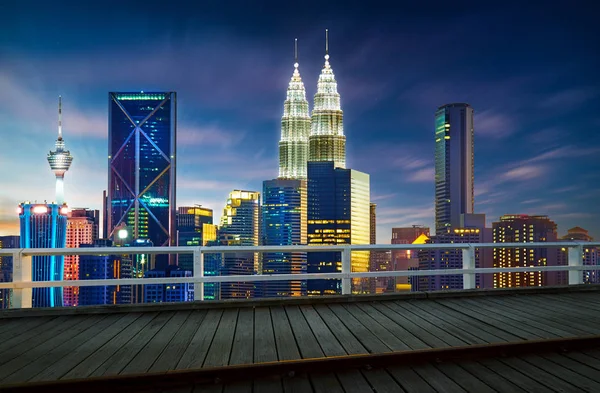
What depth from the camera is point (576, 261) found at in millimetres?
8898

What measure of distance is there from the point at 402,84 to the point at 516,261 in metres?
70.2

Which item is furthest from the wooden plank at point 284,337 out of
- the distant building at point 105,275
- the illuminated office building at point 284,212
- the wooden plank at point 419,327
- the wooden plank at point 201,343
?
the illuminated office building at point 284,212

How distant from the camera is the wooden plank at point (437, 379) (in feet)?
12.0

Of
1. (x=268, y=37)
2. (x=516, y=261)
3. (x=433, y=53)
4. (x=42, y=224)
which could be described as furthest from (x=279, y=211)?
(x=516, y=261)

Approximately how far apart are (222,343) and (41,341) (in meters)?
1.90

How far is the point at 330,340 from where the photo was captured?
4840mm

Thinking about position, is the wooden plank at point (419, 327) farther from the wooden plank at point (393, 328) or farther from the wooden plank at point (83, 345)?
the wooden plank at point (83, 345)

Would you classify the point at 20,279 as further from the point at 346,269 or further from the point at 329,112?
the point at 329,112

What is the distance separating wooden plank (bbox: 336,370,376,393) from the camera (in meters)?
3.63

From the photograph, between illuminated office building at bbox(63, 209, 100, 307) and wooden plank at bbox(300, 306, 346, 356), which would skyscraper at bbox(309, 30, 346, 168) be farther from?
wooden plank at bbox(300, 306, 346, 356)

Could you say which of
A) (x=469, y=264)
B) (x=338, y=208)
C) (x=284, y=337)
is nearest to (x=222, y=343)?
(x=284, y=337)

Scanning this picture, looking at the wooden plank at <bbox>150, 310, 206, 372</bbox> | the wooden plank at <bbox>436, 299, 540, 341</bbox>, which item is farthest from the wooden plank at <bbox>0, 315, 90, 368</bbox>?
the wooden plank at <bbox>436, 299, 540, 341</bbox>

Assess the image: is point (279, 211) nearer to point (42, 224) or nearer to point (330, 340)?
point (42, 224)

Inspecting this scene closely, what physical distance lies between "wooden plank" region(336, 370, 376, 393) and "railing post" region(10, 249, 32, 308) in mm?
4531
